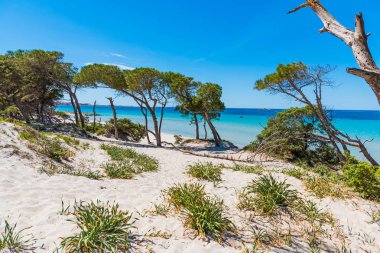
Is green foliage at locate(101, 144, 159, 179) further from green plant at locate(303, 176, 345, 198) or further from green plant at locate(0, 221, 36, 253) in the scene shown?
green plant at locate(303, 176, 345, 198)

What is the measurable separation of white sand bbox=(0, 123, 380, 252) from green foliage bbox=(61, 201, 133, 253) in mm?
201

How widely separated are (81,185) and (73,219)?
2182 millimetres

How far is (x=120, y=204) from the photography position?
16.3 feet

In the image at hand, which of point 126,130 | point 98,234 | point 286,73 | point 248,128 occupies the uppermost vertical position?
point 286,73

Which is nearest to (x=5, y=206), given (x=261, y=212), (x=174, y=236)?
(x=174, y=236)

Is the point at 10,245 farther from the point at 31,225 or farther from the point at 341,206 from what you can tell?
the point at 341,206

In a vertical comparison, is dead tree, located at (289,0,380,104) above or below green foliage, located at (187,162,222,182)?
above

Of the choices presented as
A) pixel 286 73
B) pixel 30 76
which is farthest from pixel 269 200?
pixel 30 76

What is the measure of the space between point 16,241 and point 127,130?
1005 inches

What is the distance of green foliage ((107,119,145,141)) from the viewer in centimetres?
2747

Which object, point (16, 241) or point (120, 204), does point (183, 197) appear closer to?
point (120, 204)

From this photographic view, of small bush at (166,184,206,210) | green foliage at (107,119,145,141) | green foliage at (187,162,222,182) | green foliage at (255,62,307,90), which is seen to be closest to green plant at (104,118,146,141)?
green foliage at (107,119,145,141)

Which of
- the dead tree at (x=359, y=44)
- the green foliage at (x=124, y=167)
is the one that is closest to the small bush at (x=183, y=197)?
the green foliage at (x=124, y=167)

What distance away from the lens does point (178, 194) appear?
17.7 feet
